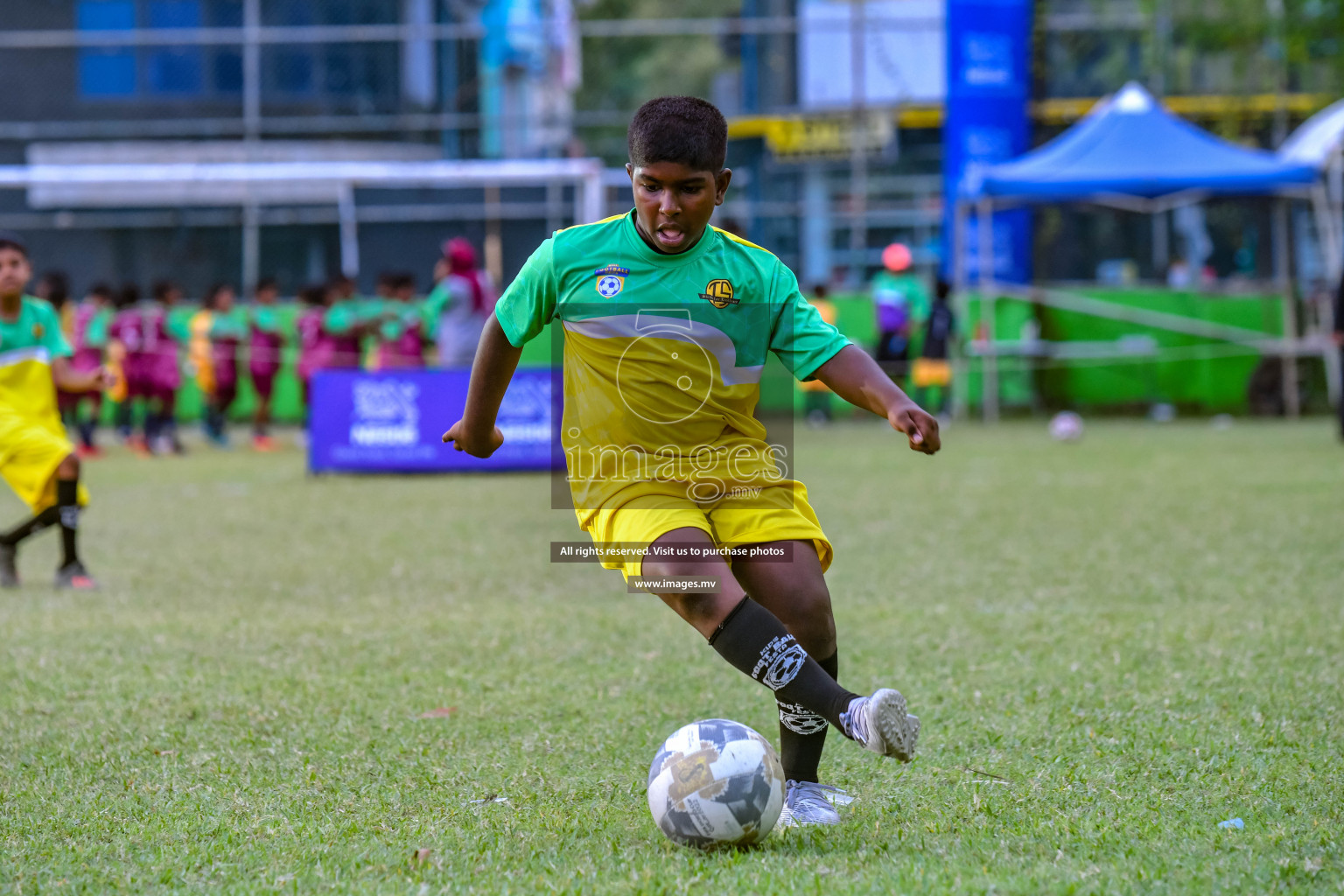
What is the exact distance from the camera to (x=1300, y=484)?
11445 millimetres

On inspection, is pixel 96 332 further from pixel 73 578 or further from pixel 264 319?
pixel 73 578

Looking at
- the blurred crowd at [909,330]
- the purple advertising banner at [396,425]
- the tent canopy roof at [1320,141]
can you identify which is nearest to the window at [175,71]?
the blurred crowd at [909,330]

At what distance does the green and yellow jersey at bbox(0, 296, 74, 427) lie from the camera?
8.03 meters

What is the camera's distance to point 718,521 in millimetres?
3715

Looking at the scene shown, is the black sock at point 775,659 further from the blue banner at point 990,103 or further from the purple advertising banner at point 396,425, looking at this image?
the blue banner at point 990,103

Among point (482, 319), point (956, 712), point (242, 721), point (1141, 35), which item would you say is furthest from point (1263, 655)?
point (1141, 35)

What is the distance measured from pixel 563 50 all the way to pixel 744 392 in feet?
61.3

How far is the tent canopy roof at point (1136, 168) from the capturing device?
58.2 ft

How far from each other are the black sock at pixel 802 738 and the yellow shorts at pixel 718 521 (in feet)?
1.10

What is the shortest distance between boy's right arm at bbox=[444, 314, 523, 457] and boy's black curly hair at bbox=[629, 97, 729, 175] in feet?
1.80

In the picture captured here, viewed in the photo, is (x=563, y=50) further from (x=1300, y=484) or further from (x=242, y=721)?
(x=242, y=721)

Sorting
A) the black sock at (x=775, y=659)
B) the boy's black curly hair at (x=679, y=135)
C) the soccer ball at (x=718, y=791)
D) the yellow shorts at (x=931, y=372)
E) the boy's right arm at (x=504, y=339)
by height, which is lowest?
the soccer ball at (x=718, y=791)

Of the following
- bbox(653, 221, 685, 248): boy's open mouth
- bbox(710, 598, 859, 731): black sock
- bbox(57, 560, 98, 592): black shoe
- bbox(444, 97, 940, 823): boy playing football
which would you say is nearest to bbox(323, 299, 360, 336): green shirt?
bbox(57, 560, 98, 592): black shoe

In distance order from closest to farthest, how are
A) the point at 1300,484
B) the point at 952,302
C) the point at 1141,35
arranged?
the point at 1300,484 < the point at 952,302 < the point at 1141,35
